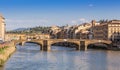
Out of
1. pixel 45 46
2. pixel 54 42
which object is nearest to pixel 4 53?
pixel 45 46

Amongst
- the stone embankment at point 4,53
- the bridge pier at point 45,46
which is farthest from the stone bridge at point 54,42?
the stone embankment at point 4,53

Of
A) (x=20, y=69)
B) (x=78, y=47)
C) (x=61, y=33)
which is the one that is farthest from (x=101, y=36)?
(x=20, y=69)

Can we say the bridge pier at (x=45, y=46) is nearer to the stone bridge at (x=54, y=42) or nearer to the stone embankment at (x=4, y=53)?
the stone bridge at (x=54, y=42)

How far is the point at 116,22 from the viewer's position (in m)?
86.6

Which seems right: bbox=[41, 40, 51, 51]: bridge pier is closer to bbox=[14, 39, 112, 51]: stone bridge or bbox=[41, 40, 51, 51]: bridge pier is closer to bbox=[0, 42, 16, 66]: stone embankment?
bbox=[14, 39, 112, 51]: stone bridge

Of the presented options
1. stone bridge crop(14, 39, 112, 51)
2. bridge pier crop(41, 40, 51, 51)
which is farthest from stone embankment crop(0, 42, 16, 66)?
stone bridge crop(14, 39, 112, 51)

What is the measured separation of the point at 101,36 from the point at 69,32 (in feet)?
112

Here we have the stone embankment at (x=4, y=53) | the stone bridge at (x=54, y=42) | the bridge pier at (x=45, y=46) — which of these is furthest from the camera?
the stone bridge at (x=54, y=42)

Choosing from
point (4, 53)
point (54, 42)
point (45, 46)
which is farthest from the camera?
point (54, 42)

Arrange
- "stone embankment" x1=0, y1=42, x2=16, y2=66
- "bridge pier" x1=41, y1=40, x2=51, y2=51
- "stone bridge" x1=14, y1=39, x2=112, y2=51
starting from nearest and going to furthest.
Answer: "stone embankment" x1=0, y1=42, x2=16, y2=66 < "bridge pier" x1=41, y1=40, x2=51, y2=51 < "stone bridge" x1=14, y1=39, x2=112, y2=51

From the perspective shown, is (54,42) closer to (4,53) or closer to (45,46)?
(45,46)

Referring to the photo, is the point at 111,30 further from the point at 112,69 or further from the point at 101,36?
the point at 112,69

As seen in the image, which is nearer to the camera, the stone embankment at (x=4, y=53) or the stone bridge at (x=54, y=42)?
the stone embankment at (x=4, y=53)

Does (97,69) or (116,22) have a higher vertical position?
(116,22)
